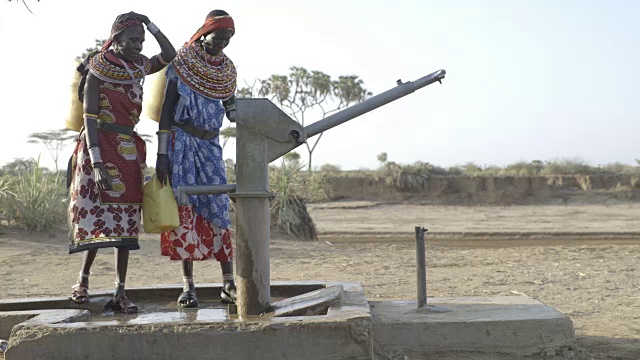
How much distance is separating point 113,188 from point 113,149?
0.22 metres

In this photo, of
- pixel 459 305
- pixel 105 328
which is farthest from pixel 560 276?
pixel 105 328

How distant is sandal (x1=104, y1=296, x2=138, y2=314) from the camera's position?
13.8ft

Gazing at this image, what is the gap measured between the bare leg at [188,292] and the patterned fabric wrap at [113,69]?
3.74 ft

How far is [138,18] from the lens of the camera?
14.0 ft

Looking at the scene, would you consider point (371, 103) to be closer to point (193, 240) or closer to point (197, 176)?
point (197, 176)

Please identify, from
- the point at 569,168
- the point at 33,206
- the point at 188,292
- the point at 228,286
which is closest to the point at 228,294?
the point at 228,286

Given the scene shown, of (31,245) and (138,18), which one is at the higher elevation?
(138,18)

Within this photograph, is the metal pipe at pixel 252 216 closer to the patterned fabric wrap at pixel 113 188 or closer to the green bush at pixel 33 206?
the patterned fabric wrap at pixel 113 188

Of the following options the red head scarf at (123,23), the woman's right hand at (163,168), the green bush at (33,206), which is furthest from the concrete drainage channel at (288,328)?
the green bush at (33,206)

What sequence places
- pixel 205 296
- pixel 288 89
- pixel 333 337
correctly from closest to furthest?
pixel 333 337 → pixel 205 296 → pixel 288 89

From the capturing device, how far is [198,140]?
4504 mm

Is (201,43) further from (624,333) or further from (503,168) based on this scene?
(503,168)

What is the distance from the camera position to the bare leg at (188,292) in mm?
4418

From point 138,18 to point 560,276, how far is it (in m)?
4.70
